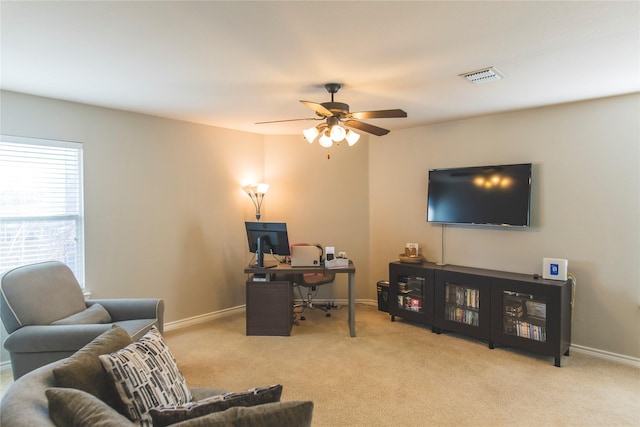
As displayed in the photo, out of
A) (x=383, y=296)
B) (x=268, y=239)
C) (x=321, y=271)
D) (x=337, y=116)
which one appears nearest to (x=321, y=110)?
(x=337, y=116)

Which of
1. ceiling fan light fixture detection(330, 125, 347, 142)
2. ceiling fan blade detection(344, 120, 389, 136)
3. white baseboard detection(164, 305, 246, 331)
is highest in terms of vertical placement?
ceiling fan blade detection(344, 120, 389, 136)

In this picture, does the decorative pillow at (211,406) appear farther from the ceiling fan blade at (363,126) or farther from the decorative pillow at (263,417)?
the ceiling fan blade at (363,126)

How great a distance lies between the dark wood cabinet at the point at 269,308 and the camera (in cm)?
418

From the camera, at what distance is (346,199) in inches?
215

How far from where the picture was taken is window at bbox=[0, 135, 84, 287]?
11.0 ft

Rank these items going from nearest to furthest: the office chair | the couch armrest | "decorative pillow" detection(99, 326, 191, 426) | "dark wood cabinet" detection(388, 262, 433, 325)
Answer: "decorative pillow" detection(99, 326, 191, 426) → the couch armrest → "dark wood cabinet" detection(388, 262, 433, 325) → the office chair

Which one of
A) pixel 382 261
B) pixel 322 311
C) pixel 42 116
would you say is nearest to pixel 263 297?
pixel 322 311

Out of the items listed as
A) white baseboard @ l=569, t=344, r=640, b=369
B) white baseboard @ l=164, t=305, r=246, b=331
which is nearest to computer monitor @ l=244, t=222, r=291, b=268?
white baseboard @ l=164, t=305, r=246, b=331

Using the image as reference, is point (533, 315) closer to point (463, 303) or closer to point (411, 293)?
point (463, 303)

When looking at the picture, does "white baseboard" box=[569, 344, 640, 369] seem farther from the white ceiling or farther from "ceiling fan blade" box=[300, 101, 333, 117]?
"ceiling fan blade" box=[300, 101, 333, 117]

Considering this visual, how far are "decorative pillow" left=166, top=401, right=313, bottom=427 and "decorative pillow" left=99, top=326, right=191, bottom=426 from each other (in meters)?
0.63

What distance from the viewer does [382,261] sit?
534 centimetres

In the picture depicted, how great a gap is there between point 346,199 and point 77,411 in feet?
14.6

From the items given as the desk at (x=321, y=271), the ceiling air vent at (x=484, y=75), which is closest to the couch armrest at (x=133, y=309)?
the desk at (x=321, y=271)
